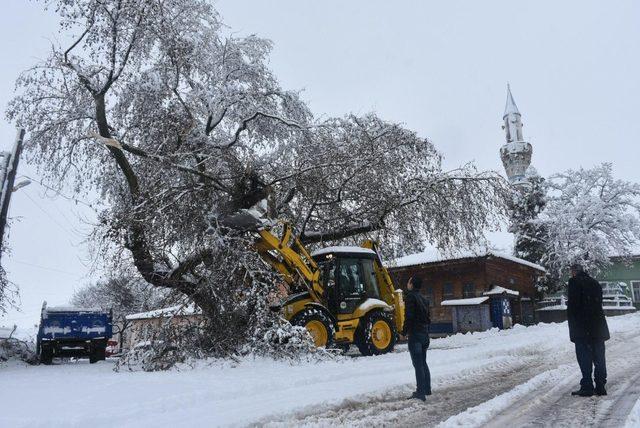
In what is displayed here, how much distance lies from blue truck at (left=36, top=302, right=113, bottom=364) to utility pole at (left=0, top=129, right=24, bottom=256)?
8.67 ft

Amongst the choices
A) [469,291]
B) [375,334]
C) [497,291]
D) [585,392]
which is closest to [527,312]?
[469,291]

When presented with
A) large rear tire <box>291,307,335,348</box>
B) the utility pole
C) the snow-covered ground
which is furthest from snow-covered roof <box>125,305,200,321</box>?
the utility pole

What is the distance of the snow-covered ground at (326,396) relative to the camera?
5277mm

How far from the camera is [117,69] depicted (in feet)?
43.0

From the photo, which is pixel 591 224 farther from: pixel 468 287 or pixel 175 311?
pixel 175 311

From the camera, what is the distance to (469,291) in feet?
85.6

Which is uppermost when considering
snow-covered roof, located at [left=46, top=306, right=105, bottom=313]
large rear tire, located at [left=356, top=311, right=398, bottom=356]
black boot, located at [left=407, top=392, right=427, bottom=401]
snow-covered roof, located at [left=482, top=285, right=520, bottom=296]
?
snow-covered roof, located at [left=482, top=285, right=520, bottom=296]

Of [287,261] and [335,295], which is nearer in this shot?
[287,261]

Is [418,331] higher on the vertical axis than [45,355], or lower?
higher

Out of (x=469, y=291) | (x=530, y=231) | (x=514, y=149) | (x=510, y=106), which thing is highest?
(x=510, y=106)

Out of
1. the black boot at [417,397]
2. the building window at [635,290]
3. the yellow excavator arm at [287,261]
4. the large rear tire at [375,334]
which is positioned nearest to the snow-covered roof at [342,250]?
the yellow excavator arm at [287,261]

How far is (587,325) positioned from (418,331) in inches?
83.6

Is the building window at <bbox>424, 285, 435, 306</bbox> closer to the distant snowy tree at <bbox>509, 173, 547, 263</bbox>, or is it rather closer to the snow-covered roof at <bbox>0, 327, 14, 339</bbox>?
the distant snowy tree at <bbox>509, 173, 547, 263</bbox>

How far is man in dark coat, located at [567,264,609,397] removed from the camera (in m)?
6.40
